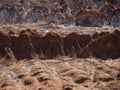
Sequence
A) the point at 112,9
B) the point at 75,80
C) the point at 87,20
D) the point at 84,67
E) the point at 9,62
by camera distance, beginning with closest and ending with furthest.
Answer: the point at 75,80
the point at 84,67
the point at 9,62
the point at 87,20
the point at 112,9

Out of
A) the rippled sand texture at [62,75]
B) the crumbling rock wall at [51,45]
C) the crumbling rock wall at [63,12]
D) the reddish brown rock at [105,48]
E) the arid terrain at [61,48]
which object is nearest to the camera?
the rippled sand texture at [62,75]

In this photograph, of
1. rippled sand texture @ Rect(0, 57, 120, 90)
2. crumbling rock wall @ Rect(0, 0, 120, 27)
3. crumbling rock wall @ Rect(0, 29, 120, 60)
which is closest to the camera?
rippled sand texture @ Rect(0, 57, 120, 90)

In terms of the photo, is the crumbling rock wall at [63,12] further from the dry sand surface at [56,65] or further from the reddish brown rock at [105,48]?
the reddish brown rock at [105,48]

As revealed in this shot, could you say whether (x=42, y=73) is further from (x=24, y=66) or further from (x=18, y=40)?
(x=18, y=40)

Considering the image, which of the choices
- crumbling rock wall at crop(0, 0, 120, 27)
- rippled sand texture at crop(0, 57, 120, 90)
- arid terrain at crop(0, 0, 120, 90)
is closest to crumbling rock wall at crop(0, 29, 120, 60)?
arid terrain at crop(0, 0, 120, 90)

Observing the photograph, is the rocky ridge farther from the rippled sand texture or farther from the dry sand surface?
the rippled sand texture

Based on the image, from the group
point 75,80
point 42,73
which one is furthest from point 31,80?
point 75,80

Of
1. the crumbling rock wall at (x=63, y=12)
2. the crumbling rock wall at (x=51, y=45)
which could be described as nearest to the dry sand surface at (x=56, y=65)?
the crumbling rock wall at (x=51, y=45)

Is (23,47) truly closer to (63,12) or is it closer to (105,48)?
(105,48)
